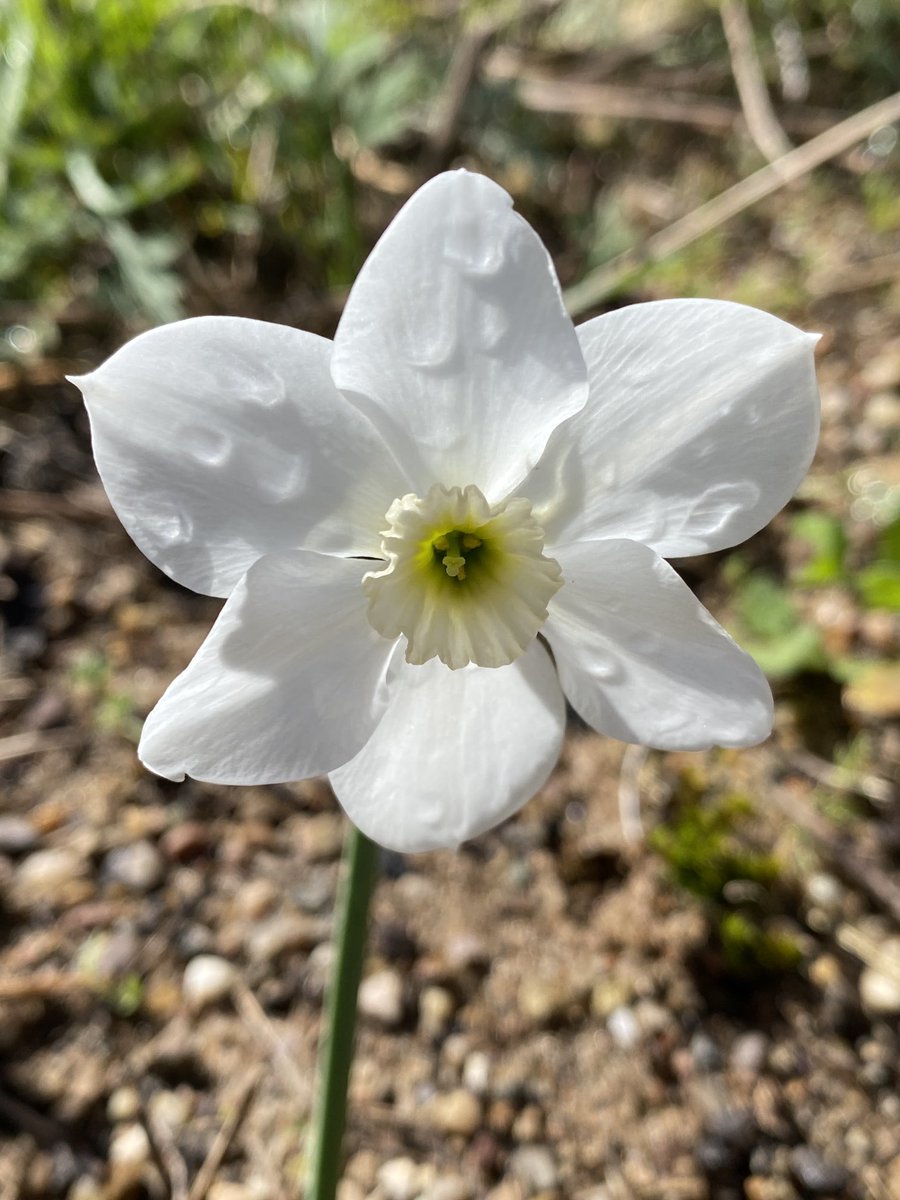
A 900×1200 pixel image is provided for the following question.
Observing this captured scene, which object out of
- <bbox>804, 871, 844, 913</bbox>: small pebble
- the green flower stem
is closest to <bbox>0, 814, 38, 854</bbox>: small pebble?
the green flower stem

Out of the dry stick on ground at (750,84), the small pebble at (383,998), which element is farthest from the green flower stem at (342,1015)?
the dry stick on ground at (750,84)

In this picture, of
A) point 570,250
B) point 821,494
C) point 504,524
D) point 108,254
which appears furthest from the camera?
point 570,250

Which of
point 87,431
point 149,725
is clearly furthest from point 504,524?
point 87,431

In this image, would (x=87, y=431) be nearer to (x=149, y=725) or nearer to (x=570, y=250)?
(x=570, y=250)

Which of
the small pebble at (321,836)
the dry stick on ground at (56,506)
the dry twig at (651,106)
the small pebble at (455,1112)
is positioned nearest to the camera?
the small pebble at (455,1112)

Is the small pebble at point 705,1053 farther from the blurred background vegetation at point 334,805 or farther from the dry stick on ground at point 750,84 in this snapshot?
the dry stick on ground at point 750,84
